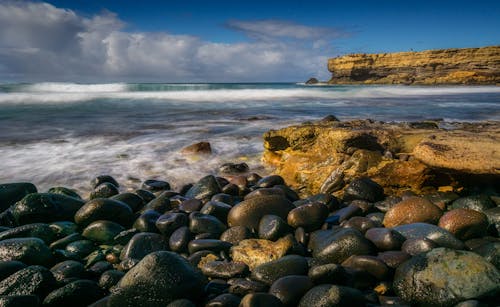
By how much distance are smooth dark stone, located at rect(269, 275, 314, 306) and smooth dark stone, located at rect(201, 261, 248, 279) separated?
0.38m

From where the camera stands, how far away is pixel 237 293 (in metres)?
2.44

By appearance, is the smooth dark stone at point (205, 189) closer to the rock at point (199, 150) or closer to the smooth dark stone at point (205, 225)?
the smooth dark stone at point (205, 225)

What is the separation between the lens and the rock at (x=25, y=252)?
9.26ft

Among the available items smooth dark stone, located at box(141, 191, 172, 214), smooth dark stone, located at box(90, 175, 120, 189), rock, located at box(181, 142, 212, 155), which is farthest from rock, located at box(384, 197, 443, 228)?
rock, located at box(181, 142, 212, 155)

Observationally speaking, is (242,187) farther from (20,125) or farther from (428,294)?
(20,125)

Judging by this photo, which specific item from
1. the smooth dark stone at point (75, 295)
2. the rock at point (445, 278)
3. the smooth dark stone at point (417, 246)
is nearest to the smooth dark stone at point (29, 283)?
the smooth dark stone at point (75, 295)

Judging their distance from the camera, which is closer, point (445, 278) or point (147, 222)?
point (445, 278)

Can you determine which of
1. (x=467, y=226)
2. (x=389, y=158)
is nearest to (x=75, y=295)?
(x=467, y=226)

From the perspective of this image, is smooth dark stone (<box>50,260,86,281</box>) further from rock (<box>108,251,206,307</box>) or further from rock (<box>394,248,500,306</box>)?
rock (<box>394,248,500,306</box>)

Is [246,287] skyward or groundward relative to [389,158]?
groundward

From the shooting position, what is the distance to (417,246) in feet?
9.21

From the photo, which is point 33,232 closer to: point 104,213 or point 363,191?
point 104,213

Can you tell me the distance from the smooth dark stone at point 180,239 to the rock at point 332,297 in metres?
1.35

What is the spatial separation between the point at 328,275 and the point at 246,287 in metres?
0.55
